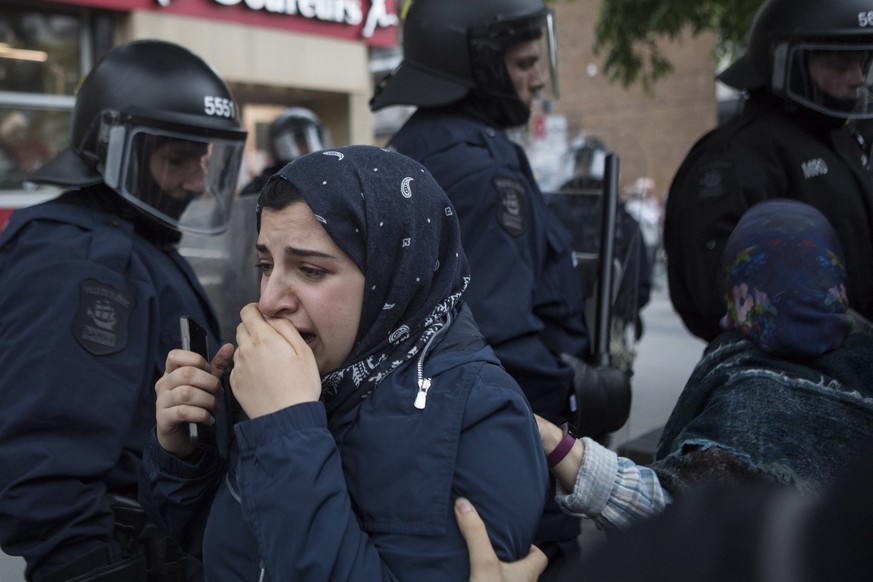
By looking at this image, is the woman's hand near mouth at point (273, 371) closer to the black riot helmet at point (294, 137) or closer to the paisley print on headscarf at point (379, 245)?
the paisley print on headscarf at point (379, 245)

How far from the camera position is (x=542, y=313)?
2543 mm

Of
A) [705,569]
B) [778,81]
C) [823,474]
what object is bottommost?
[823,474]

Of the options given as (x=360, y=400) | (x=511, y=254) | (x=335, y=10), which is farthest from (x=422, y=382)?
(x=335, y=10)

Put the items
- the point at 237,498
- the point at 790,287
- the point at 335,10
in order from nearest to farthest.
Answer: the point at 237,498 < the point at 790,287 < the point at 335,10

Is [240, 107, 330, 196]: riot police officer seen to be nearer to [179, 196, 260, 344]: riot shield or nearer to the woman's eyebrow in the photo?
[179, 196, 260, 344]: riot shield

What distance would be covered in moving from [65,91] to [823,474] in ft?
28.9

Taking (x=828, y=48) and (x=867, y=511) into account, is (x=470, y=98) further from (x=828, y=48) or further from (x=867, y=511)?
(x=867, y=511)

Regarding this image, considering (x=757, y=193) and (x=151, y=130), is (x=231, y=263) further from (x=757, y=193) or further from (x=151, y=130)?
(x=757, y=193)

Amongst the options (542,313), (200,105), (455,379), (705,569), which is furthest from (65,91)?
(705,569)

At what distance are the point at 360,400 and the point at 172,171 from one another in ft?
4.46

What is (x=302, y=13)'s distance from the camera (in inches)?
417

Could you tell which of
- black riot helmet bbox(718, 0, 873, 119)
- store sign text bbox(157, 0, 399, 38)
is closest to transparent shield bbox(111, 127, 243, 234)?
black riot helmet bbox(718, 0, 873, 119)

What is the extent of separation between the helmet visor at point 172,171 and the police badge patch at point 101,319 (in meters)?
0.43

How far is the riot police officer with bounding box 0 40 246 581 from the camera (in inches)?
71.0
